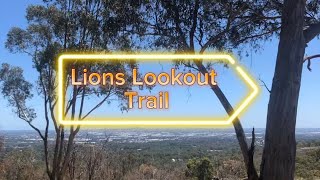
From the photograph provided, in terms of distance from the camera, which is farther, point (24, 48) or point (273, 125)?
point (24, 48)

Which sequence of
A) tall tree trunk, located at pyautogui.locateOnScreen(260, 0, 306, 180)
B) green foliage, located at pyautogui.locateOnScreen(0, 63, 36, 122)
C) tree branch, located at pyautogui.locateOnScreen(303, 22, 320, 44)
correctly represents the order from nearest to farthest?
tall tree trunk, located at pyautogui.locateOnScreen(260, 0, 306, 180)
tree branch, located at pyautogui.locateOnScreen(303, 22, 320, 44)
green foliage, located at pyautogui.locateOnScreen(0, 63, 36, 122)

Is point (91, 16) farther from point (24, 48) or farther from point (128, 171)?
point (128, 171)

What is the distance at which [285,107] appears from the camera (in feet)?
22.4

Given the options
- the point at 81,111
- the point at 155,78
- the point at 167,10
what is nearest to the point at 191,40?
the point at 167,10

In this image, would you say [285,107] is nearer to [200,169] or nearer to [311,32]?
[311,32]

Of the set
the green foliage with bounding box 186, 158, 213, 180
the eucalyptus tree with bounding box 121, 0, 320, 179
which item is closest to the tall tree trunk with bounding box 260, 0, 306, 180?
the eucalyptus tree with bounding box 121, 0, 320, 179

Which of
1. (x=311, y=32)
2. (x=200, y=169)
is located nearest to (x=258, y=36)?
(x=311, y=32)

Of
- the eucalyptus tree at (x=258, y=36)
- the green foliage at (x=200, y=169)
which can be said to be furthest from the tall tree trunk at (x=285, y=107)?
the green foliage at (x=200, y=169)

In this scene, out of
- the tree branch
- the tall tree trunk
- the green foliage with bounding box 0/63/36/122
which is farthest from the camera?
the green foliage with bounding box 0/63/36/122

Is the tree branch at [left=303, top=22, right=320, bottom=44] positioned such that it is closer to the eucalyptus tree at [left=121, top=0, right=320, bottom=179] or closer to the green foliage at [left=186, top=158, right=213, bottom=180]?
the eucalyptus tree at [left=121, top=0, right=320, bottom=179]

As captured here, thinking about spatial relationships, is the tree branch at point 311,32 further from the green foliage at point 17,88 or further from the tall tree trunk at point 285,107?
the green foliage at point 17,88

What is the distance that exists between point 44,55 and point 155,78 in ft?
32.5

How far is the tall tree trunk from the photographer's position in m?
6.80

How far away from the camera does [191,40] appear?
366 inches
